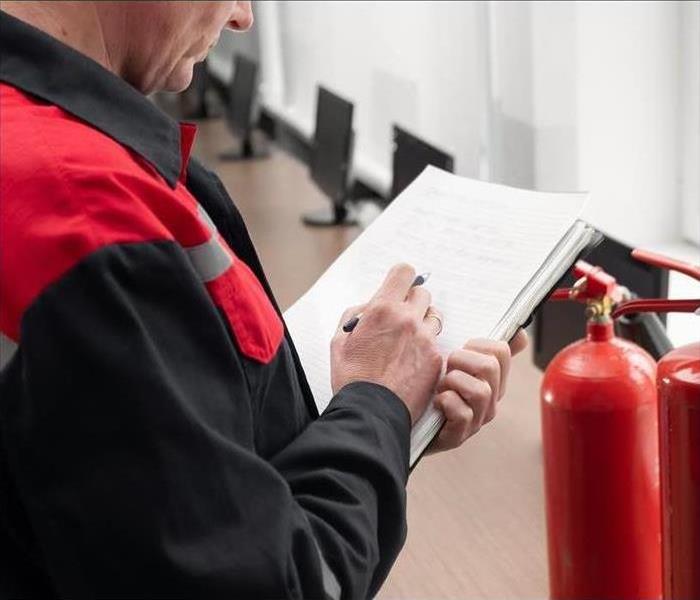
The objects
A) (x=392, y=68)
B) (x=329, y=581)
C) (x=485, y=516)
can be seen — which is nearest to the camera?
(x=329, y=581)

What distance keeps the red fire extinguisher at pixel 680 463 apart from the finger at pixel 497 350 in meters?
0.31

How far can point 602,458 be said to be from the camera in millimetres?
1401

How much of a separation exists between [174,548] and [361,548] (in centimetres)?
16

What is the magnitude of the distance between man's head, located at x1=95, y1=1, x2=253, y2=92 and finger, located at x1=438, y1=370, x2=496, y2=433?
319 millimetres

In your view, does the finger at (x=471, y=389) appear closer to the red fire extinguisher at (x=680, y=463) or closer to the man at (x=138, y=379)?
the man at (x=138, y=379)

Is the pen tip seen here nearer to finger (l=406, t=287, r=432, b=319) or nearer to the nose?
finger (l=406, t=287, r=432, b=319)

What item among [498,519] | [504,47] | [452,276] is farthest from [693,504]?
[504,47]

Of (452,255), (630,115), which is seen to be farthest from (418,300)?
(630,115)

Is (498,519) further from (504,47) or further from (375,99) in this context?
(375,99)

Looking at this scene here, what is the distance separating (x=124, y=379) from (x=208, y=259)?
12cm

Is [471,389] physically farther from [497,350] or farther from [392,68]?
[392,68]

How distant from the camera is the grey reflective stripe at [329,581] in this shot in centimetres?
81

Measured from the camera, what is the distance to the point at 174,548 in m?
0.73

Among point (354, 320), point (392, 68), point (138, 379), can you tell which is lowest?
point (392, 68)
